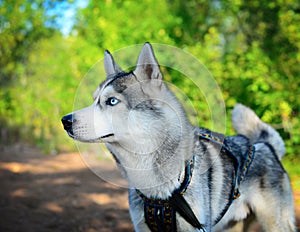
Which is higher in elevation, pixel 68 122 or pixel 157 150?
pixel 68 122

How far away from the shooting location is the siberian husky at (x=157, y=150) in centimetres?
234

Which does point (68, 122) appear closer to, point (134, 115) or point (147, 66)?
point (134, 115)

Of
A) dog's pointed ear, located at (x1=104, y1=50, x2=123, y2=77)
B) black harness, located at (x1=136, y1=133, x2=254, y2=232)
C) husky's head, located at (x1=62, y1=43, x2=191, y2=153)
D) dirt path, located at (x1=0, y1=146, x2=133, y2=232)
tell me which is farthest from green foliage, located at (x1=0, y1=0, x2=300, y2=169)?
black harness, located at (x1=136, y1=133, x2=254, y2=232)

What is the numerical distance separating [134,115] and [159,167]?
405mm

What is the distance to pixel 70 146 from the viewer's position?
10836 mm

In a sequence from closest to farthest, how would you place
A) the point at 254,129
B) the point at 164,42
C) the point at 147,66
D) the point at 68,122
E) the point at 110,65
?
the point at 68,122 → the point at 147,66 → the point at 110,65 → the point at 254,129 → the point at 164,42

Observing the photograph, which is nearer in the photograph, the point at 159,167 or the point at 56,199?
the point at 159,167

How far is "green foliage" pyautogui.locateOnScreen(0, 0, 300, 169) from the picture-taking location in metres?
6.48

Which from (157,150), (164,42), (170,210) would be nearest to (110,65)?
(157,150)

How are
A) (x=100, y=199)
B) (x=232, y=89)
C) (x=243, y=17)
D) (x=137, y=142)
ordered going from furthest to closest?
(x=243, y=17) < (x=232, y=89) < (x=100, y=199) < (x=137, y=142)

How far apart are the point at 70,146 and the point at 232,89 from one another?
582cm

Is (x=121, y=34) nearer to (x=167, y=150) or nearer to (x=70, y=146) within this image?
(x=70, y=146)

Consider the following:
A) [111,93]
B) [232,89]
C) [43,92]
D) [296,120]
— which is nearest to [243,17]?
[232,89]

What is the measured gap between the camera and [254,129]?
355 centimetres
